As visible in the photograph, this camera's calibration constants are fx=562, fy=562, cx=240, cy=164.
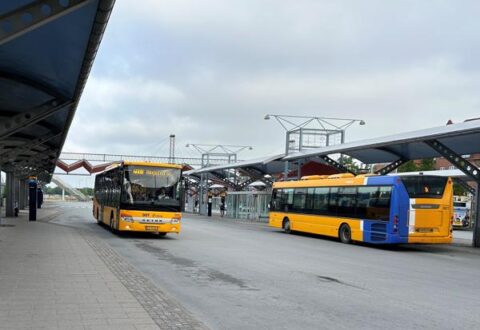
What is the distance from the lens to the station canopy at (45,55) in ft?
25.6

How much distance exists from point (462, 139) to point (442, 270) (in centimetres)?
1053

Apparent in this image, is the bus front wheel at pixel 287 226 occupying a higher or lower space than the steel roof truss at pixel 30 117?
lower

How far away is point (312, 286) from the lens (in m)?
10.6

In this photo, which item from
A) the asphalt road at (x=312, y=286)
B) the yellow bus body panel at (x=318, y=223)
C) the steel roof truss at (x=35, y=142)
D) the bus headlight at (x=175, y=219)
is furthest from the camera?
the steel roof truss at (x=35, y=142)

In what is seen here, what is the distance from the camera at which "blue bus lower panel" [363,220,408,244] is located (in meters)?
20.1

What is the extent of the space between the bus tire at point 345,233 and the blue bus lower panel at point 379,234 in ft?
4.06

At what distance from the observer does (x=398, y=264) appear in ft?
50.6

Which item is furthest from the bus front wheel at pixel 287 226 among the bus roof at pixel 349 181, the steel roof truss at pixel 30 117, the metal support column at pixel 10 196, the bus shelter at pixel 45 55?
the metal support column at pixel 10 196

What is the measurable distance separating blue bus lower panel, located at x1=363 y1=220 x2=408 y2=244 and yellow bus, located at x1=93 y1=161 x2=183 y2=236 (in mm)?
7129

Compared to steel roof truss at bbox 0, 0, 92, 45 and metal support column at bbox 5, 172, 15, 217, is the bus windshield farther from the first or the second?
metal support column at bbox 5, 172, 15, 217

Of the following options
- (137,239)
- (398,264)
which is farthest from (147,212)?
(398,264)

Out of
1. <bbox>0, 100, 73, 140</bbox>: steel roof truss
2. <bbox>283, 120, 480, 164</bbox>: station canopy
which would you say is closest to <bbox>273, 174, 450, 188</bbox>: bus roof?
<bbox>283, 120, 480, 164</bbox>: station canopy

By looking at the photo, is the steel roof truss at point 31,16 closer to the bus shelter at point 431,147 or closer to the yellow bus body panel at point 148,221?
the yellow bus body panel at point 148,221

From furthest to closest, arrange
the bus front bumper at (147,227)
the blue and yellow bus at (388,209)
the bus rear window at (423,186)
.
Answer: the bus front bumper at (147,227), the bus rear window at (423,186), the blue and yellow bus at (388,209)
